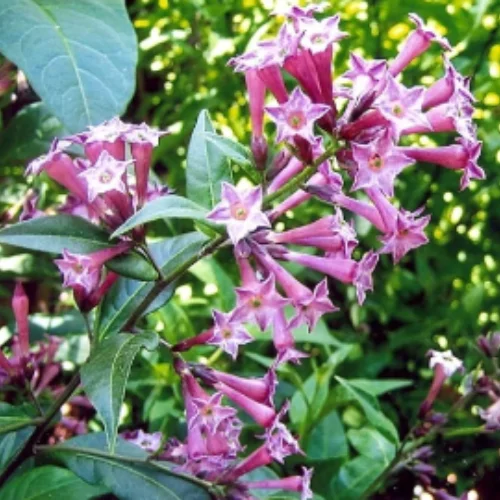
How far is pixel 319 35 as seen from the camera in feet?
3.67

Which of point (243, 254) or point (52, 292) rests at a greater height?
point (243, 254)

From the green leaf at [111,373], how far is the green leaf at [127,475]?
9.2 inches

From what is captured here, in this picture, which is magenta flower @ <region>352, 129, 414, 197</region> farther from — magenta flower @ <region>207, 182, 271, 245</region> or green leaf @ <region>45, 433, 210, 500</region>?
green leaf @ <region>45, 433, 210, 500</region>

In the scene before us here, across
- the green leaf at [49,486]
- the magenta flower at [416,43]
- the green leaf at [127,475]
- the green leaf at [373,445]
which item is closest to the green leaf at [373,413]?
the green leaf at [373,445]

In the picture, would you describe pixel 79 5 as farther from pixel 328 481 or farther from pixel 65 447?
→ pixel 328 481

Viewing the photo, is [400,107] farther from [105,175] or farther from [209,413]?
[209,413]

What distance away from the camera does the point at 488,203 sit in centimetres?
246

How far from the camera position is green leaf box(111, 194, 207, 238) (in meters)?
1.02

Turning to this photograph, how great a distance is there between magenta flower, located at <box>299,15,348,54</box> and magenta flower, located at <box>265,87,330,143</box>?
0.08 m

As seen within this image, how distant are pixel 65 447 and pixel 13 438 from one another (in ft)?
0.41

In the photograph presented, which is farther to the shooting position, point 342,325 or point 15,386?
point 342,325

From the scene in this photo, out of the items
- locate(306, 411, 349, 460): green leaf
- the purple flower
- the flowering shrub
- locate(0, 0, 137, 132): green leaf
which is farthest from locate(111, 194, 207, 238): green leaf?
locate(306, 411, 349, 460): green leaf

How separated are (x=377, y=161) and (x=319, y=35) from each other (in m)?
0.18

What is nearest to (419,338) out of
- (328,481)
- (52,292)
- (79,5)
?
(328,481)
